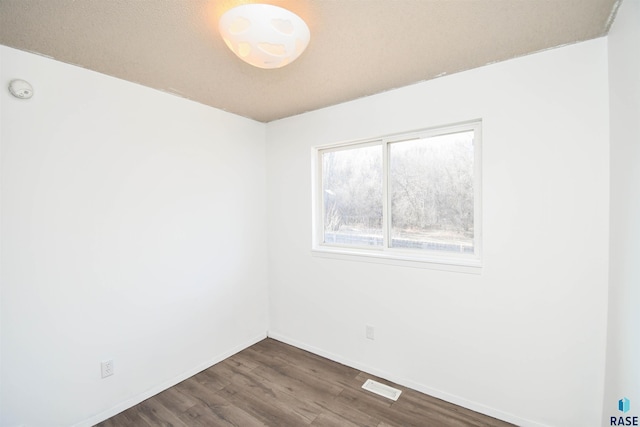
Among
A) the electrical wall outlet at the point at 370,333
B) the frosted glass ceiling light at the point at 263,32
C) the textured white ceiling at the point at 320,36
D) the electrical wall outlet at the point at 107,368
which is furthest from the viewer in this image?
the electrical wall outlet at the point at 370,333

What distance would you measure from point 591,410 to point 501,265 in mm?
929

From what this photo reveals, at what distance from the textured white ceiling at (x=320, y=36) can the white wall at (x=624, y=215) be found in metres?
0.21

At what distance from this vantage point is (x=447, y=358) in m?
2.14

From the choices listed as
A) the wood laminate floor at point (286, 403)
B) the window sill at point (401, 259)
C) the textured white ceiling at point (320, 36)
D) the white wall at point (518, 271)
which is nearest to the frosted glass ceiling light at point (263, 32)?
the textured white ceiling at point (320, 36)

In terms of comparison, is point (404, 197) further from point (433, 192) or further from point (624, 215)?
point (624, 215)

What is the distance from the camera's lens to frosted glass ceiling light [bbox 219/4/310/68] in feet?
3.89

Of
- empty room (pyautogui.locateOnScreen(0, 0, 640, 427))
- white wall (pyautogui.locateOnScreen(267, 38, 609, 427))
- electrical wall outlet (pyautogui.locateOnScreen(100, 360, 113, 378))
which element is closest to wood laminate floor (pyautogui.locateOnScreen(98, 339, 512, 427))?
empty room (pyautogui.locateOnScreen(0, 0, 640, 427))

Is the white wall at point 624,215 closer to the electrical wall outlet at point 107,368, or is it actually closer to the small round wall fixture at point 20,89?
the electrical wall outlet at point 107,368

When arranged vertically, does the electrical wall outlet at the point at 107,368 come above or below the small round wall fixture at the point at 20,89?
below

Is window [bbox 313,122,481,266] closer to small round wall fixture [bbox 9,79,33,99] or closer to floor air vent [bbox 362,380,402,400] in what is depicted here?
floor air vent [bbox 362,380,402,400]

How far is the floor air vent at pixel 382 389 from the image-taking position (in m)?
2.21

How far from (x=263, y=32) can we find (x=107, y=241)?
1.81 m

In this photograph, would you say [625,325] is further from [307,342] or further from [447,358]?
[307,342]

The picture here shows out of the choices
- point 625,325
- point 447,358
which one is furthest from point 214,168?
point 625,325
